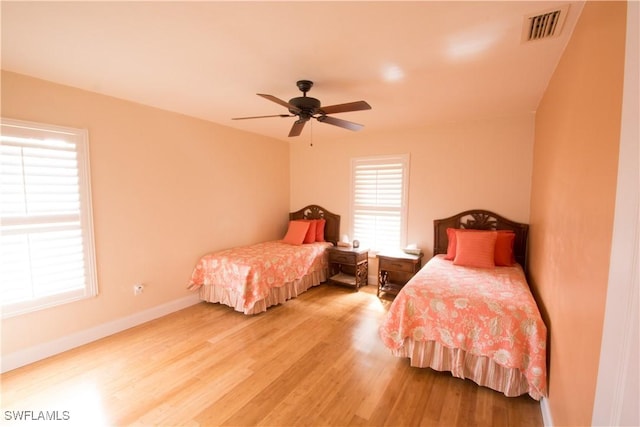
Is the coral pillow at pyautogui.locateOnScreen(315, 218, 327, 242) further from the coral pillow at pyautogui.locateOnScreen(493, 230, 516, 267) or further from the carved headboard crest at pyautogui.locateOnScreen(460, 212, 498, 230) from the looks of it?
the coral pillow at pyautogui.locateOnScreen(493, 230, 516, 267)

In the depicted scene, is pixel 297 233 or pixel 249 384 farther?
pixel 297 233

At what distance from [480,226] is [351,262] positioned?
1831mm

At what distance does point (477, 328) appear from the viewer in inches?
81.2

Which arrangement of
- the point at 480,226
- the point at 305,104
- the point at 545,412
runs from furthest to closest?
the point at 480,226 → the point at 305,104 → the point at 545,412

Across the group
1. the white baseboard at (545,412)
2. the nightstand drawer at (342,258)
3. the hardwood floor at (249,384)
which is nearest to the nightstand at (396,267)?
the nightstand drawer at (342,258)

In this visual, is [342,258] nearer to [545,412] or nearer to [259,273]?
[259,273]

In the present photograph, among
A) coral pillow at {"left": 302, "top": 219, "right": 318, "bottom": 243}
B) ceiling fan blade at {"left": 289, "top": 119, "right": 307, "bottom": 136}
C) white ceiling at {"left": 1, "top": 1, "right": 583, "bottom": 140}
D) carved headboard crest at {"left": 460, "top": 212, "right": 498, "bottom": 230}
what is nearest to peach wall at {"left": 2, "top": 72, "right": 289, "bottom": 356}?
white ceiling at {"left": 1, "top": 1, "right": 583, "bottom": 140}

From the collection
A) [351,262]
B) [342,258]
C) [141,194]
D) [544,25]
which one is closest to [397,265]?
[351,262]

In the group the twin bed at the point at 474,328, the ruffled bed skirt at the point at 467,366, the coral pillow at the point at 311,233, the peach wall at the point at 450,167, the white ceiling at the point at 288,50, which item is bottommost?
the ruffled bed skirt at the point at 467,366

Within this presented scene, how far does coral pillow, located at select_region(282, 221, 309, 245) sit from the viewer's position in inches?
176

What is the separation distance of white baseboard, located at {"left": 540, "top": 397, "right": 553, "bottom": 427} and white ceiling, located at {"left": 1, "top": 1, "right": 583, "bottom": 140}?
7.79ft

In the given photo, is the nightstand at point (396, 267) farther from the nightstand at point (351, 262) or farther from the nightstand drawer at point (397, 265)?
the nightstand at point (351, 262)

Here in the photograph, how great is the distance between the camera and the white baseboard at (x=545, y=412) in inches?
66.8

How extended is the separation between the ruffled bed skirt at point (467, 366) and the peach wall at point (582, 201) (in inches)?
8.6
